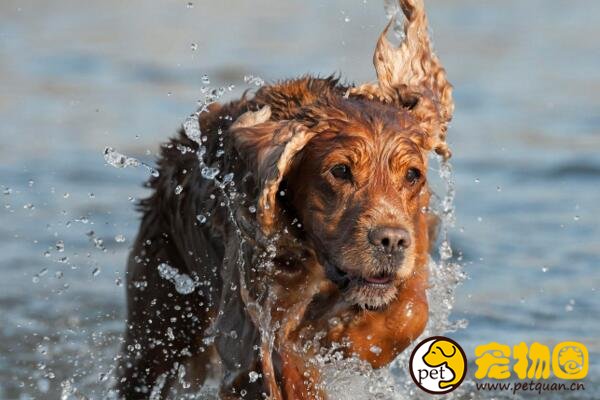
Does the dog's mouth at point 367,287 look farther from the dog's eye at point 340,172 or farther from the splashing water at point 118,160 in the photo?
the splashing water at point 118,160

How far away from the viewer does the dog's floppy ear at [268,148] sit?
5984 millimetres

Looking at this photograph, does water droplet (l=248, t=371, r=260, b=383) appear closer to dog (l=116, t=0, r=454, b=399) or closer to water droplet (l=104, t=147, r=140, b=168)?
dog (l=116, t=0, r=454, b=399)

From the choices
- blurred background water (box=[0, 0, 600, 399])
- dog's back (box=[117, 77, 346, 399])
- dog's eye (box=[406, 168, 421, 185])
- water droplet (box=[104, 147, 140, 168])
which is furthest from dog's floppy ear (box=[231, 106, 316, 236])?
blurred background water (box=[0, 0, 600, 399])

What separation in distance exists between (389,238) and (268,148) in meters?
0.79

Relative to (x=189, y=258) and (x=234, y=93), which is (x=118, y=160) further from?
(x=234, y=93)

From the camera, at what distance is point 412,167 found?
19.8 ft

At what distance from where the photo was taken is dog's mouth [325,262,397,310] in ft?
19.2

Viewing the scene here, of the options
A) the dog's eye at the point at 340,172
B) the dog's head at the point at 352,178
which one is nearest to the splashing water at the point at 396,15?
the dog's head at the point at 352,178

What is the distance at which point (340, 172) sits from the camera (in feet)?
19.6

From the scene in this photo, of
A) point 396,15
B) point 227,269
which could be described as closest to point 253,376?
point 227,269

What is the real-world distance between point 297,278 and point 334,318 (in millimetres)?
243

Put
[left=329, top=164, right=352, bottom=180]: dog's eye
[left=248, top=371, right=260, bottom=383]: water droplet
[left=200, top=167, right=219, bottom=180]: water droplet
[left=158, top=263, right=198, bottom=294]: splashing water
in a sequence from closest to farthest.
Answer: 1. [left=329, top=164, right=352, bottom=180]: dog's eye
2. [left=248, top=371, right=260, bottom=383]: water droplet
3. [left=200, top=167, right=219, bottom=180]: water droplet
4. [left=158, top=263, right=198, bottom=294]: splashing water

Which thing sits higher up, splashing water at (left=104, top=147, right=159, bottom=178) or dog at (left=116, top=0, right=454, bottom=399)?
splashing water at (left=104, top=147, right=159, bottom=178)

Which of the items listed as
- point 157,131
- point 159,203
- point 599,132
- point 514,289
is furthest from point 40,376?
point 599,132
